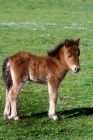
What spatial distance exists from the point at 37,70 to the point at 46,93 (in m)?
3.29

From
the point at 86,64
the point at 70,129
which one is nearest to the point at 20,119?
the point at 70,129

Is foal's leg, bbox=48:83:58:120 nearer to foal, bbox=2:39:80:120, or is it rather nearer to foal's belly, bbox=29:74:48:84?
foal, bbox=2:39:80:120

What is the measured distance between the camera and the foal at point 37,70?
388 inches

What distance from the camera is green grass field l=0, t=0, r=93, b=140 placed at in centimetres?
921

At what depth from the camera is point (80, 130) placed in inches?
369

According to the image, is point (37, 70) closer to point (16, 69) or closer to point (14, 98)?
point (16, 69)

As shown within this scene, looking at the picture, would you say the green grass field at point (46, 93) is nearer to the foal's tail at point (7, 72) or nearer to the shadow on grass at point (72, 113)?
the shadow on grass at point (72, 113)

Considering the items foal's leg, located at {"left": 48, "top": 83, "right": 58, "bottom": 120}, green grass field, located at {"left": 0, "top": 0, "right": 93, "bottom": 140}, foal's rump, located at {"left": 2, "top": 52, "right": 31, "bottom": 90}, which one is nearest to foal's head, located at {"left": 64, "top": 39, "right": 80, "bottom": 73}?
foal's leg, located at {"left": 48, "top": 83, "right": 58, "bottom": 120}

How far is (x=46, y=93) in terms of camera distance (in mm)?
13266

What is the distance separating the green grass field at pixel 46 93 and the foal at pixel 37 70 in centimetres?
43

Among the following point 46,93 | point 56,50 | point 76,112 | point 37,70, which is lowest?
point 46,93

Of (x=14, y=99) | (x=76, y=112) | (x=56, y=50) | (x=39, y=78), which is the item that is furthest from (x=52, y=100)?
(x=56, y=50)

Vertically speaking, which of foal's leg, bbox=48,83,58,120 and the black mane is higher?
the black mane

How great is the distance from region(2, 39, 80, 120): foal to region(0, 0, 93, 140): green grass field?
0.43 m
